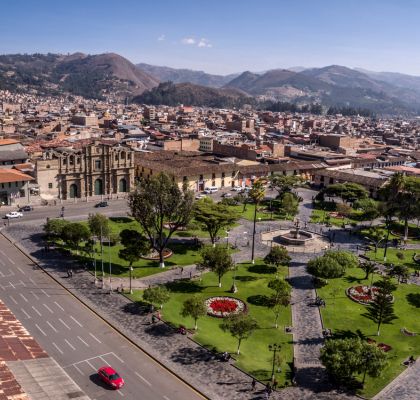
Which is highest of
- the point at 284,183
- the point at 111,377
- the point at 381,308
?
the point at 284,183

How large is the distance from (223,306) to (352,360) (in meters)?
17.9

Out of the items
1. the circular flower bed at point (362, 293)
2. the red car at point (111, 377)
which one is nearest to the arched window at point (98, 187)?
the circular flower bed at point (362, 293)

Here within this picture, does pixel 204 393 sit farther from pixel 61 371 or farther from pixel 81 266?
pixel 81 266

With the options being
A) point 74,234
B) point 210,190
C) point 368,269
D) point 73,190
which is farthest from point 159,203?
point 210,190

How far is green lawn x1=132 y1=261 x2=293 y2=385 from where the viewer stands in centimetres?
3938

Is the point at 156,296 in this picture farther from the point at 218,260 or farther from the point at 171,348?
the point at 218,260

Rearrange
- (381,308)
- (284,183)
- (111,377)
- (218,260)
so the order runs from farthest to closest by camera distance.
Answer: (284,183)
(218,260)
(381,308)
(111,377)

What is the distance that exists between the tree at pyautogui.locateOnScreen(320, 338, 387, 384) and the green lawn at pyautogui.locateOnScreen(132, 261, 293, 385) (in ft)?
13.4

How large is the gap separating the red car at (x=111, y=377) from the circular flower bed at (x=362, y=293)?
94.5ft

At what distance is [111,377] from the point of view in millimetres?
35094

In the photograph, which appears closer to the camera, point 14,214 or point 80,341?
point 80,341

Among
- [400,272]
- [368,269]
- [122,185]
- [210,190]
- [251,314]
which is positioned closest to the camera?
[251,314]

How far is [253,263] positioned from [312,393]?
2854 centimetres

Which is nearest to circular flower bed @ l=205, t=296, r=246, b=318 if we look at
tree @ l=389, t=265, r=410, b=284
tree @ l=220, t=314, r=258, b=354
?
tree @ l=220, t=314, r=258, b=354
